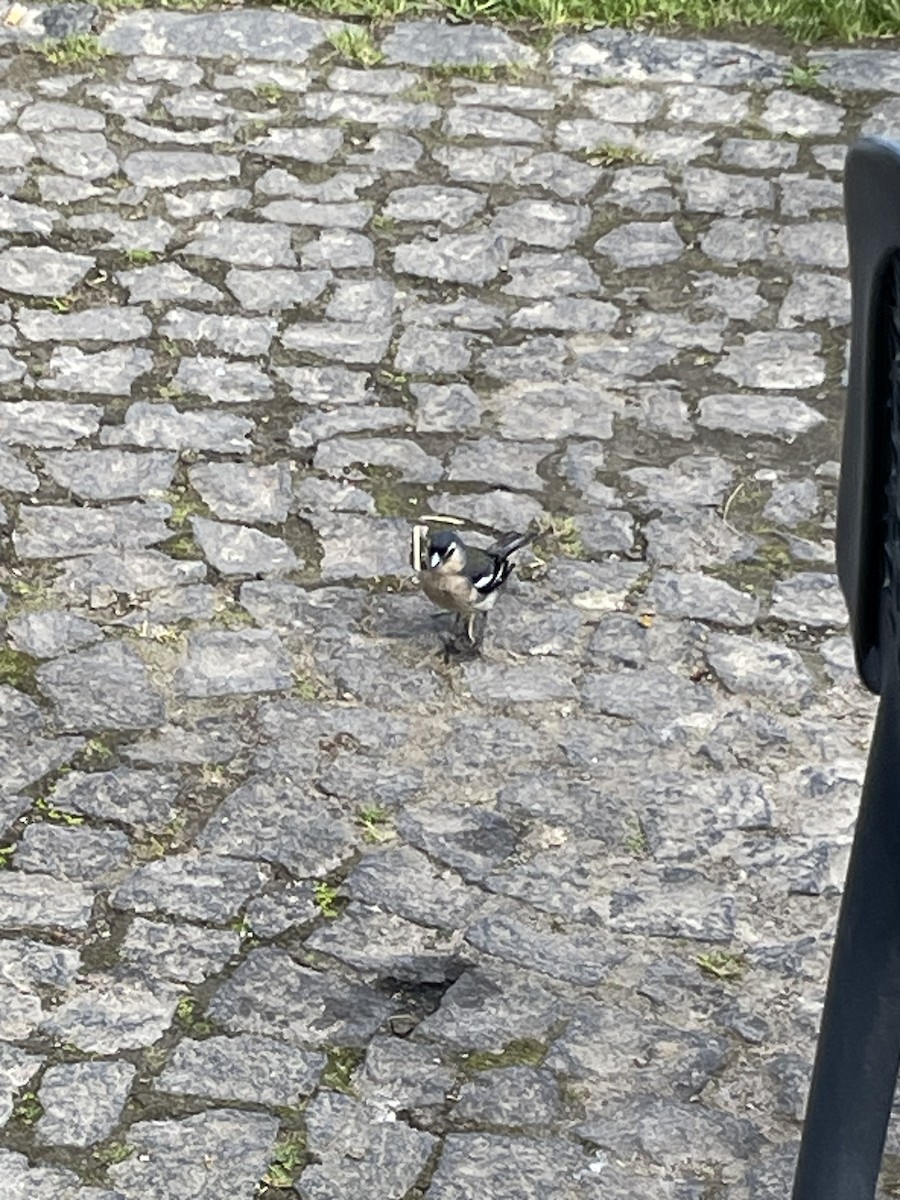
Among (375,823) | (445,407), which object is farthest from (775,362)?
(375,823)

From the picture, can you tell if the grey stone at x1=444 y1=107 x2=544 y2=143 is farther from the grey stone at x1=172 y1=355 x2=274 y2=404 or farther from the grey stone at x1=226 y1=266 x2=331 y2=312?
the grey stone at x1=172 y1=355 x2=274 y2=404

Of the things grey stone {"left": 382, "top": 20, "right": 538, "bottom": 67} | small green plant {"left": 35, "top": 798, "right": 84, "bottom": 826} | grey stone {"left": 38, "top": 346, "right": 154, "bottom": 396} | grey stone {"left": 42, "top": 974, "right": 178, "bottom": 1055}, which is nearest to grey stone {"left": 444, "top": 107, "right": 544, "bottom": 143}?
grey stone {"left": 382, "top": 20, "right": 538, "bottom": 67}

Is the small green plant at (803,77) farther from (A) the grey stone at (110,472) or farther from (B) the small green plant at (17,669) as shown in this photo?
(B) the small green plant at (17,669)

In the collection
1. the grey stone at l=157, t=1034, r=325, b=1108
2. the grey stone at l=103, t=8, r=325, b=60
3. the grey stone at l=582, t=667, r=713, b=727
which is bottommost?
the grey stone at l=157, t=1034, r=325, b=1108

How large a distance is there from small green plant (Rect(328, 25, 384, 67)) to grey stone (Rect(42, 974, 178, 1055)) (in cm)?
553

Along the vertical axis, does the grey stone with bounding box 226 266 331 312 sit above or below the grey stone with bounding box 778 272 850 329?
below

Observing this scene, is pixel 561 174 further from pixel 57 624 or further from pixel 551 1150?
pixel 551 1150

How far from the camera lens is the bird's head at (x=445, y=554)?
5734 mm

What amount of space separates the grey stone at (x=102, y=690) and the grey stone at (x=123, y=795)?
21 centimetres

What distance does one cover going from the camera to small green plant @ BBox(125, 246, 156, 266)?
7.67m

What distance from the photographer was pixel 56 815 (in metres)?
5.18

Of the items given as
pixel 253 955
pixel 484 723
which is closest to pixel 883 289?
pixel 253 955

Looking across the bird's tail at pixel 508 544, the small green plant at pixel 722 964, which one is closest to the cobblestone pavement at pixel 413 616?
the small green plant at pixel 722 964

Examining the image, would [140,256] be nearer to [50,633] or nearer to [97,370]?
[97,370]
